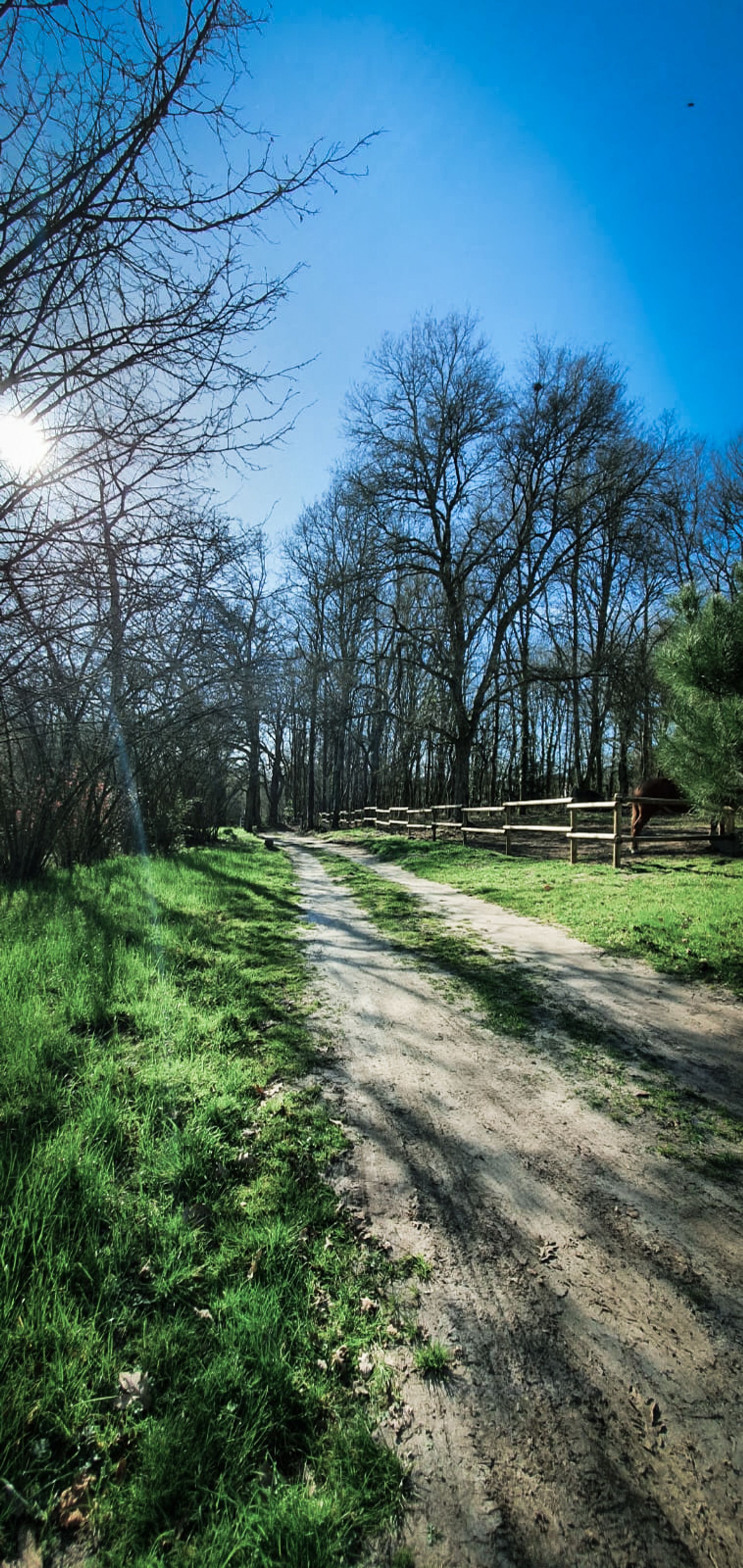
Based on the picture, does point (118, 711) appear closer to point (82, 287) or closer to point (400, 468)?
point (82, 287)

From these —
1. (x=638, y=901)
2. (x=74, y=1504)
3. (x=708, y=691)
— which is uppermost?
(x=708, y=691)

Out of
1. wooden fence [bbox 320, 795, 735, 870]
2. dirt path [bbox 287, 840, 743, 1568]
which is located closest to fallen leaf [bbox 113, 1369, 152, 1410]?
dirt path [bbox 287, 840, 743, 1568]

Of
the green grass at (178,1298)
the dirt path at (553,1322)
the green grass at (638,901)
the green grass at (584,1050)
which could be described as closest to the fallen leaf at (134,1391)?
the green grass at (178,1298)

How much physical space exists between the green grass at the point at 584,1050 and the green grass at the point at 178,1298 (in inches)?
53.2

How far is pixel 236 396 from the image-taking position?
127 inches

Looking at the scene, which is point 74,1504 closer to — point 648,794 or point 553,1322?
point 553,1322

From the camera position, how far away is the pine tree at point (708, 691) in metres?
5.18

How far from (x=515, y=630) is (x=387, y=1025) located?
29.6 m

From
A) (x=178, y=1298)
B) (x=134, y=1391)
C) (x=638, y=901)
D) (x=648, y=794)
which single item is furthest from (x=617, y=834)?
(x=134, y=1391)

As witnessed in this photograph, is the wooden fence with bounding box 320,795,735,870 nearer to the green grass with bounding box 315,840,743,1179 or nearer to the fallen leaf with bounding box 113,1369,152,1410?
the green grass with bounding box 315,840,743,1179

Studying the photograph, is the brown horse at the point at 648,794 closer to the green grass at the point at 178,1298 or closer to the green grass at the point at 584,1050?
the green grass at the point at 584,1050

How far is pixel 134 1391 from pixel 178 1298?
29 cm

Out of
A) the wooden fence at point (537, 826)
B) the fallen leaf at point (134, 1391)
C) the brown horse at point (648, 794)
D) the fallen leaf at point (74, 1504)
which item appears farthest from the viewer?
the brown horse at point (648, 794)

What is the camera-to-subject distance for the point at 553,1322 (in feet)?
5.78
